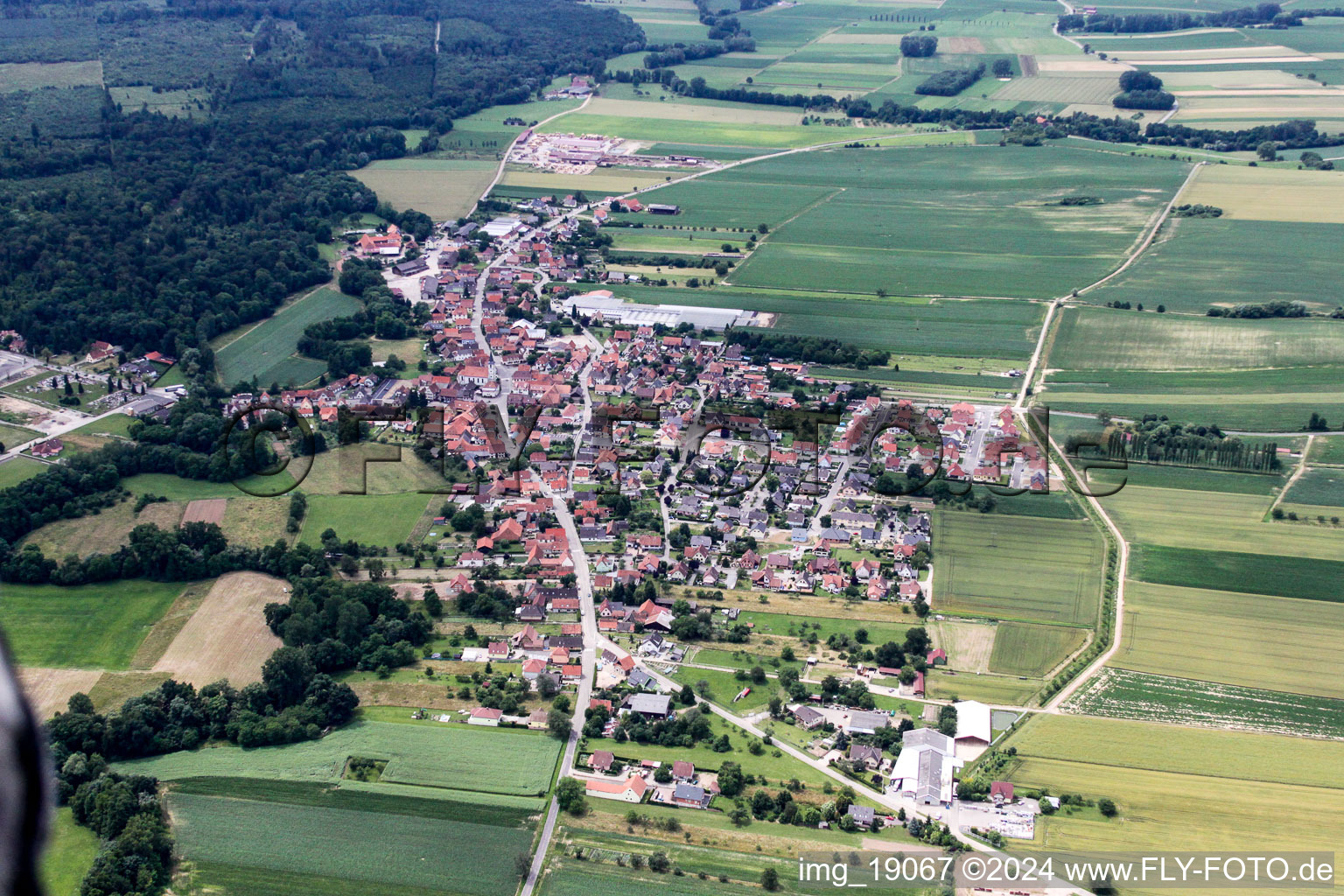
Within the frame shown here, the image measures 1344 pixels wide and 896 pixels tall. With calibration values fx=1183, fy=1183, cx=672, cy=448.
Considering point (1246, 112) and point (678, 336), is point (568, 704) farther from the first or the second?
point (1246, 112)

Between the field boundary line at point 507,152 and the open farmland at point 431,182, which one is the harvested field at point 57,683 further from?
the field boundary line at point 507,152

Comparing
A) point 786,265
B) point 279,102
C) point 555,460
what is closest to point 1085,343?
point 786,265

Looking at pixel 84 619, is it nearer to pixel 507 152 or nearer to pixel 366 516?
pixel 366 516

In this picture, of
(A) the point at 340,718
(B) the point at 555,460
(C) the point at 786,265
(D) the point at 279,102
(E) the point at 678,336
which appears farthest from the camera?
(D) the point at 279,102

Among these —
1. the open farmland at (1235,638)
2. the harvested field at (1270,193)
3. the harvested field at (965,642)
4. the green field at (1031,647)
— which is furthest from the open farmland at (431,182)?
the open farmland at (1235,638)

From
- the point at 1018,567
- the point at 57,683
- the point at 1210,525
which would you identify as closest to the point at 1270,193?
the point at 1210,525
